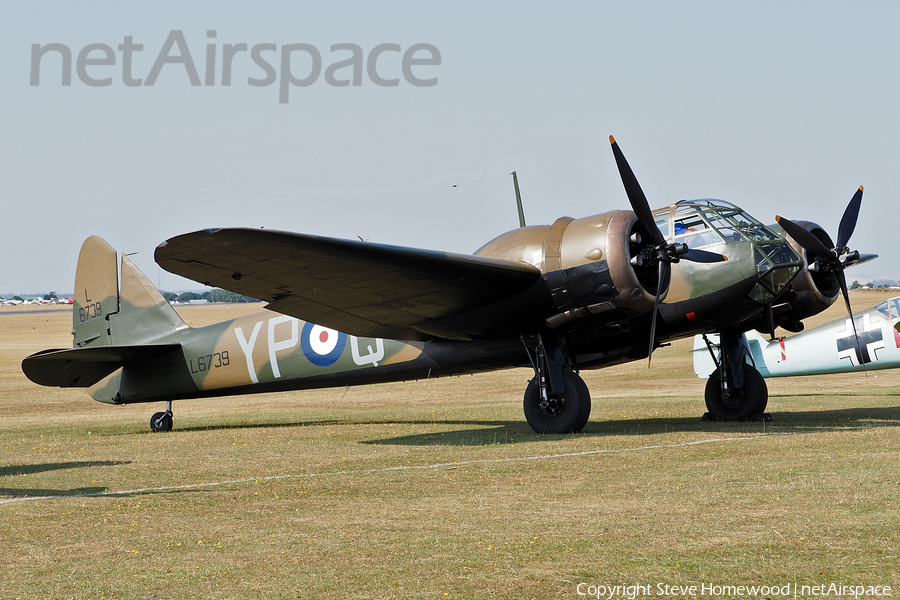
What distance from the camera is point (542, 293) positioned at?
43.7 feet

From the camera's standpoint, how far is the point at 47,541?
6.80m

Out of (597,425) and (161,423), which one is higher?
(161,423)

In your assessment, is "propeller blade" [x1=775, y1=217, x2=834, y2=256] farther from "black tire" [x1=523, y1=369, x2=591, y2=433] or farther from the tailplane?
the tailplane

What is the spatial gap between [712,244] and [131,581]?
1044cm

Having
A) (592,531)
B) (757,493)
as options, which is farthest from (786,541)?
(757,493)

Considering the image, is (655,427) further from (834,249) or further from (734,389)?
(834,249)

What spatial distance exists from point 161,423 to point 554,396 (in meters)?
8.09

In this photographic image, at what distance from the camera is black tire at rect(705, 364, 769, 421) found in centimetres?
1582

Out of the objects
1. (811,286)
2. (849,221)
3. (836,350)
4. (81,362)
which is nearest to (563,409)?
(811,286)

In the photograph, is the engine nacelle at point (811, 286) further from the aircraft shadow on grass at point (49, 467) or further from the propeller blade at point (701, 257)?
the aircraft shadow on grass at point (49, 467)

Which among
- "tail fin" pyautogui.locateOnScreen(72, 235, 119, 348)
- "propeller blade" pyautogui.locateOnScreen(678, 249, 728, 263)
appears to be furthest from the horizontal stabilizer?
"propeller blade" pyautogui.locateOnScreen(678, 249, 728, 263)

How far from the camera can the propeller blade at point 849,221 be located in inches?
587

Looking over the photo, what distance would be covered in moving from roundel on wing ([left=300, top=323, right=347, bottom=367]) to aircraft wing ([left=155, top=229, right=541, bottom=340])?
1.94 metres

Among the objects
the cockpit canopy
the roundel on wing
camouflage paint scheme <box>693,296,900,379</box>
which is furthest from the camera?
camouflage paint scheme <box>693,296,900,379</box>
